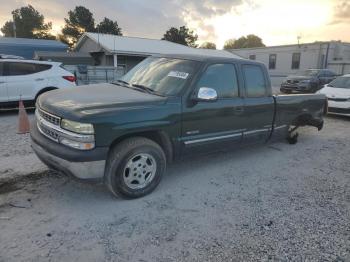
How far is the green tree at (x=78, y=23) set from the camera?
48.3 m

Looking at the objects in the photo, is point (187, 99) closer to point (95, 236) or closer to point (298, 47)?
point (95, 236)

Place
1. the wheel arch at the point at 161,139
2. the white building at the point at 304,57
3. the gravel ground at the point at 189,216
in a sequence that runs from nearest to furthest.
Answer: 1. the gravel ground at the point at 189,216
2. the wheel arch at the point at 161,139
3. the white building at the point at 304,57

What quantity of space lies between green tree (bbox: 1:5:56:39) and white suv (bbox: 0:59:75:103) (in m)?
52.9

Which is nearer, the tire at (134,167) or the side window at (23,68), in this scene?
the tire at (134,167)

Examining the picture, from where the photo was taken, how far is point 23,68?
916cm

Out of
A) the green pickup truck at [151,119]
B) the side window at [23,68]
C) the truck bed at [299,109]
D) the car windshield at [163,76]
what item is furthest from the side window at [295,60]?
the car windshield at [163,76]

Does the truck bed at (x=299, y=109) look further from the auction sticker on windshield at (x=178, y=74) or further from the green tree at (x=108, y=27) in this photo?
the green tree at (x=108, y=27)

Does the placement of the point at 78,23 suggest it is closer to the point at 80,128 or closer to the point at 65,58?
the point at 65,58

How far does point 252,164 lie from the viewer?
536 centimetres

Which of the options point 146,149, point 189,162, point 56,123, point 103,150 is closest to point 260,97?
point 189,162

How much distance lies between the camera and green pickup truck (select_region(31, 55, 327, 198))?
3328 millimetres

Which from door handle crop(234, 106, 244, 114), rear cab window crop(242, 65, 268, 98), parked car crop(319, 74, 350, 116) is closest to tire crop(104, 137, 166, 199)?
door handle crop(234, 106, 244, 114)

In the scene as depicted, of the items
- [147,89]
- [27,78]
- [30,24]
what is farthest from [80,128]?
[30,24]

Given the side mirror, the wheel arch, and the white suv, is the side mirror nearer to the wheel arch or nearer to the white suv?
the wheel arch
